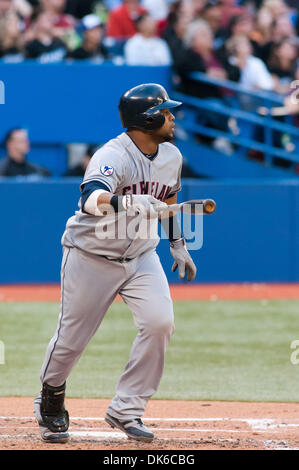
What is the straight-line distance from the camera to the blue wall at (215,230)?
1199 cm

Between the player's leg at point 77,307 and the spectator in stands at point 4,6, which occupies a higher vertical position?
the spectator in stands at point 4,6

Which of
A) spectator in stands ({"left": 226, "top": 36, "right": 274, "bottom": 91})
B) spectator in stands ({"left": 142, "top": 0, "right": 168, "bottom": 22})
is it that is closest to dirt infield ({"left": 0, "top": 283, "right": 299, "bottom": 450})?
spectator in stands ({"left": 226, "top": 36, "right": 274, "bottom": 91})

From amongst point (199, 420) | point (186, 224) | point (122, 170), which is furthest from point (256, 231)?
point (122, 170)

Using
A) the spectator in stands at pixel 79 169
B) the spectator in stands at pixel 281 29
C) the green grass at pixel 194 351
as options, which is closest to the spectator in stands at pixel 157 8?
the spectator in stands at pixel 281 29

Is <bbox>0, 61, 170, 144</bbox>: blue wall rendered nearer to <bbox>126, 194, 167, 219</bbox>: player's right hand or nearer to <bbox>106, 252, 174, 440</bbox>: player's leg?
<bbox>106, 252, 174, 440</bbox>: player's leg

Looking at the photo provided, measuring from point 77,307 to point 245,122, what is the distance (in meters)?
8.67

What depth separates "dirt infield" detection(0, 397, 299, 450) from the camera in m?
5.04

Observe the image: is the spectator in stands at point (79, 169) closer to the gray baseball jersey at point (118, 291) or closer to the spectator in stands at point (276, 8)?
Result: the spectator in stands at point (276, 8)

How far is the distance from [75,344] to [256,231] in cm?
755

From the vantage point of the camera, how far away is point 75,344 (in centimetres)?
499

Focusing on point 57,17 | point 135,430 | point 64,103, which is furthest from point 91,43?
point 135,430

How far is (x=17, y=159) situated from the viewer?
39.7 ft

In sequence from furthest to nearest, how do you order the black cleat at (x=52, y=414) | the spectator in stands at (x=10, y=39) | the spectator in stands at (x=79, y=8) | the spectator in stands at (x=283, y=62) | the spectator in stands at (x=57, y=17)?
the spectator in stands at (x=79, y=8) → the spectator in stands at (x=283, y=62) → the spectator in stands at (x=57, y=17) → the spectator in stands at (x=10, y=39) → the black cleat at (x=52, y=414)

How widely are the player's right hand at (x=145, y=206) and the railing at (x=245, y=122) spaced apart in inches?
320
